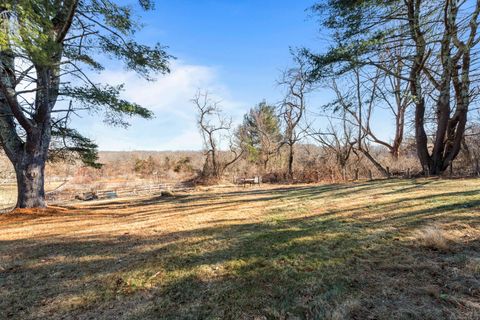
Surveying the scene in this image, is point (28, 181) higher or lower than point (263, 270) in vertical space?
higher

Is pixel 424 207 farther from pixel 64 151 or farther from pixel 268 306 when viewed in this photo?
pixel 64 151

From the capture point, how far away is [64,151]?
28.5 feet

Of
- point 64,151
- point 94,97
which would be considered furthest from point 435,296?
point 64,151

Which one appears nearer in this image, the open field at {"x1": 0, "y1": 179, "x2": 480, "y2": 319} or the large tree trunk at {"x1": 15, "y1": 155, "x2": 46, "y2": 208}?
the open field at {"x1": 0, "y1": 179, "x2": 480, "y2": 319}

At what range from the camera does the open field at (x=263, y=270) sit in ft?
5.85

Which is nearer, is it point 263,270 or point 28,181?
point 263,270

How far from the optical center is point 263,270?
7.81ft

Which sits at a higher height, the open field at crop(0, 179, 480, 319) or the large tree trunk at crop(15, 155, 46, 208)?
the large tree trunk at crop(15, 155, 46, 208)

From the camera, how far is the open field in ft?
5.85

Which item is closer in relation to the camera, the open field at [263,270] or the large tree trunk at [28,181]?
the open field at [263,270]

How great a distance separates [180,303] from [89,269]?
4.42 ft

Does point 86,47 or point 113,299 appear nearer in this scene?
point 113,299

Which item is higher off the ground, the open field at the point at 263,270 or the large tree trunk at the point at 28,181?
the large tree trunk at the point at 28,181

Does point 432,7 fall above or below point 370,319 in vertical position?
Result: above
